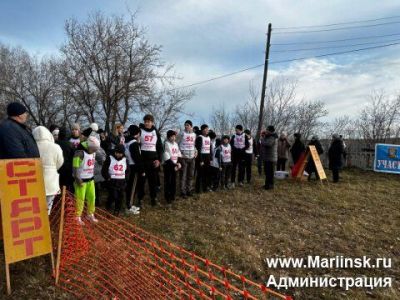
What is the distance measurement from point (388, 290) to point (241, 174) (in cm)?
673

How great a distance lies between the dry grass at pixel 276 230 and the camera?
4.66m

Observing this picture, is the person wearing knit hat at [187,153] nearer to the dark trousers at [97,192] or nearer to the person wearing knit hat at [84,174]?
the dark trousers at [97,192]

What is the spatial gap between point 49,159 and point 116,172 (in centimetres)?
168

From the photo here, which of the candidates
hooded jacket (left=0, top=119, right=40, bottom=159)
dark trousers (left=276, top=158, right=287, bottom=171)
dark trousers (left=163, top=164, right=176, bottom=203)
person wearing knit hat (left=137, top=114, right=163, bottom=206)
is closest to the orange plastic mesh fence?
hooded jacket (left=0, top=119, right=40, bottom=159)

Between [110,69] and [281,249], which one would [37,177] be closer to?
[281,249]

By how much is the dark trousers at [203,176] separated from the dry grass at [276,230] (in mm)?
418

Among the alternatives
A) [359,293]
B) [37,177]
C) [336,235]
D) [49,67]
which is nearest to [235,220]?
[336,235]

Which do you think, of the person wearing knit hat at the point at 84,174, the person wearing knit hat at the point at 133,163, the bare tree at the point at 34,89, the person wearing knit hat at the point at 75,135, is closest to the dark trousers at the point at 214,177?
the person wearing knit hat at the point at 133,163

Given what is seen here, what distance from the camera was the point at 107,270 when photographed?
4.68 metres

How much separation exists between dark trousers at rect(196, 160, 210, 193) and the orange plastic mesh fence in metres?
3.92

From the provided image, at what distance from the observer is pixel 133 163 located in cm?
759

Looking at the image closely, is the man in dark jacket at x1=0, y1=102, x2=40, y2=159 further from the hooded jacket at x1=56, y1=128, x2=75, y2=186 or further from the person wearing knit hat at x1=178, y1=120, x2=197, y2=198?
the person wearing knit hat at x1=178, y1=120, x2=197, y2=198

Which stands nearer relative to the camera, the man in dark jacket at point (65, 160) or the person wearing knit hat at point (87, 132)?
the man in dark jacket at point (65, 160)

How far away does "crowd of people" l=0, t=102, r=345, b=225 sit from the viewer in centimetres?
526
